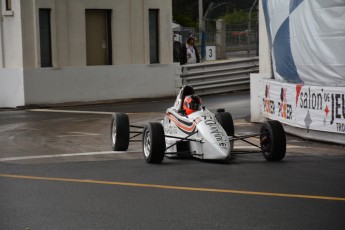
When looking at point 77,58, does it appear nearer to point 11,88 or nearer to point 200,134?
point 11,88

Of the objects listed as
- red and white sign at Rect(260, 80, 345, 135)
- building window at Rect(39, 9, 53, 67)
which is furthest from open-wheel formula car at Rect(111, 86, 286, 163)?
building window at Rect(39, 9, 53, 67)

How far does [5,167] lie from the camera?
1348 centimetres

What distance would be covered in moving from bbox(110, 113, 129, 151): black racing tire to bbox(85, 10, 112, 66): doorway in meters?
12.8

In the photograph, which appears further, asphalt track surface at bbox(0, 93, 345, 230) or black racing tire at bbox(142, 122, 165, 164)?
black racing tire at bbox(142, 122, 165, 164)

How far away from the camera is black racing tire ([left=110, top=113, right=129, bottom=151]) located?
1488 cm

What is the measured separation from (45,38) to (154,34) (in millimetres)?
4311

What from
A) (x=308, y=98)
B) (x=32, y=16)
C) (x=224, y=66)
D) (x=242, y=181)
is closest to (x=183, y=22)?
(x=224, y=66)

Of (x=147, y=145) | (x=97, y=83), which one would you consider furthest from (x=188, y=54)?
(x=147, y=145)

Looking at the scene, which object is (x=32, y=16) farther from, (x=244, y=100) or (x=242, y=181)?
(x=242, y=181)

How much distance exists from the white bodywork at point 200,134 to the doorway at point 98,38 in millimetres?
13748

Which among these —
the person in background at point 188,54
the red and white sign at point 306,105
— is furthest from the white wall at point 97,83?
the red and white sign at point 306,105

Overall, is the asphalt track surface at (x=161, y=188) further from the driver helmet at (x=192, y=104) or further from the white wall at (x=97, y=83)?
the white wall at (x=97, y=83)

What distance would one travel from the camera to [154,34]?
28906 millimetres

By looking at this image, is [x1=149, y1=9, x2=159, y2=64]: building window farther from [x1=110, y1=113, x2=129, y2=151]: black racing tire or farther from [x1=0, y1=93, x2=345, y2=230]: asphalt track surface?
[x1=110, y1=113, x2=129, y2=151]: black racing tire
